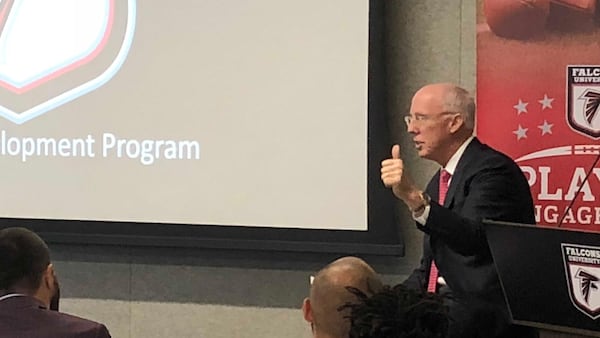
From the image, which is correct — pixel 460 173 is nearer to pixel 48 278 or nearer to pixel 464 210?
pixel 464 210

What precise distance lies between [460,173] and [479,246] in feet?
0.83

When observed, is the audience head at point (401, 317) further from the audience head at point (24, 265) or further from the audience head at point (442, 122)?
the audience head at point (442, 122)

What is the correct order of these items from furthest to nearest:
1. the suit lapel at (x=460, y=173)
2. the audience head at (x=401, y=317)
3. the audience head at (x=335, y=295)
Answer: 1. the suit lapel at (x=460, y=173)
2. the audience head at (x=335, y=295)
3. the audience head at (x=401, y=317)

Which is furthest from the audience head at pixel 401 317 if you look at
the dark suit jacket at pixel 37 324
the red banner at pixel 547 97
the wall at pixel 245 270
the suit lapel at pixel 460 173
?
the wall at pixel 245 270

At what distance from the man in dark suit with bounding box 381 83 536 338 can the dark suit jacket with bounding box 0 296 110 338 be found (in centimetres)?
103

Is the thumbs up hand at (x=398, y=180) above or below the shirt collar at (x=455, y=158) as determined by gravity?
below

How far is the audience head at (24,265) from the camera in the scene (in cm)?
268

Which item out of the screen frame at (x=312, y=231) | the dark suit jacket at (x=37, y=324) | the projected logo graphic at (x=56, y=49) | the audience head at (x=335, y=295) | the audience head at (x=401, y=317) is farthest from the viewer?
the projected logo graphic at (x=56, y=49)

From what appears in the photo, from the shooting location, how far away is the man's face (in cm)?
337

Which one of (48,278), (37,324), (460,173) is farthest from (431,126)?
(37,324)

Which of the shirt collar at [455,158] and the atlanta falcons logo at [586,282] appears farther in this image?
the shirt collar at [455,158]

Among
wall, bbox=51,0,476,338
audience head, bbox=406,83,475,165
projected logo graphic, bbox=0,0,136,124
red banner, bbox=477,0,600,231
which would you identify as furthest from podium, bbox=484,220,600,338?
projected logo graphic, bbox=0,0,136,124

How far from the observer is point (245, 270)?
439 cm

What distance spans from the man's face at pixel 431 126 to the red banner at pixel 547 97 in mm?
654
